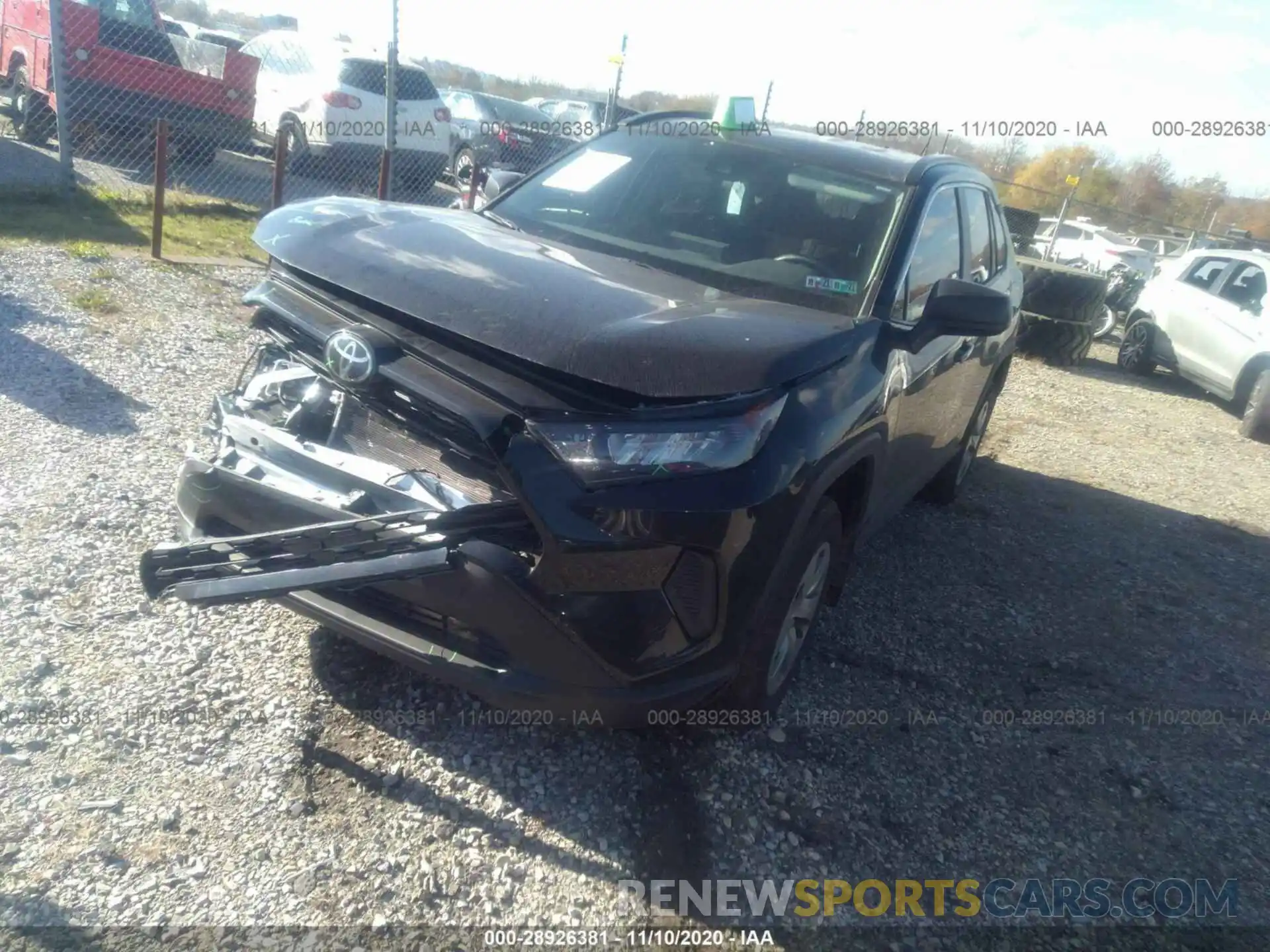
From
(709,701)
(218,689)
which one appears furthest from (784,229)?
(218,689)

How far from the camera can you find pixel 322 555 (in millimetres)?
2426

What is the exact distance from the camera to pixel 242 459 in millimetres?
2836

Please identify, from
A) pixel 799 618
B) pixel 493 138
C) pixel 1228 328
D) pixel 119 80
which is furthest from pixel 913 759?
pixel 493 138

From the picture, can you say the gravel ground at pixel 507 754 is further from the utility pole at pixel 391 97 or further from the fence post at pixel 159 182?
the utility pole at pixel 391 97

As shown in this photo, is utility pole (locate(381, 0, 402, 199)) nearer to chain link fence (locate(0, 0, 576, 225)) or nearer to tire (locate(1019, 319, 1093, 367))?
chain link fence (locate(0, 0, 576, 225))

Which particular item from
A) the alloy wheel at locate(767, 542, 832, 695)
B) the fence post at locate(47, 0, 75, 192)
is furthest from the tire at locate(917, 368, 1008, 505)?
the fence post at locate(47, 0, 75, 192)

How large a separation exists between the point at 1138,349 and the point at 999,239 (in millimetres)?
7597

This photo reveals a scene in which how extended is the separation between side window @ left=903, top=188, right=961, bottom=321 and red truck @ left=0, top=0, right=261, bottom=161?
937cm

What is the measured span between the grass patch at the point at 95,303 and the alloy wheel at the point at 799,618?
202 inches

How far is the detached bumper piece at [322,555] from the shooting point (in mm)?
2359

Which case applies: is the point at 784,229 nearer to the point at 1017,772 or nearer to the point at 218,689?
the point at 1017,772

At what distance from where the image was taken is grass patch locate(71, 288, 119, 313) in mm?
6215

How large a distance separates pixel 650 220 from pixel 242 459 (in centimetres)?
183

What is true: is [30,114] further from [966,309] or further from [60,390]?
[966,309]
